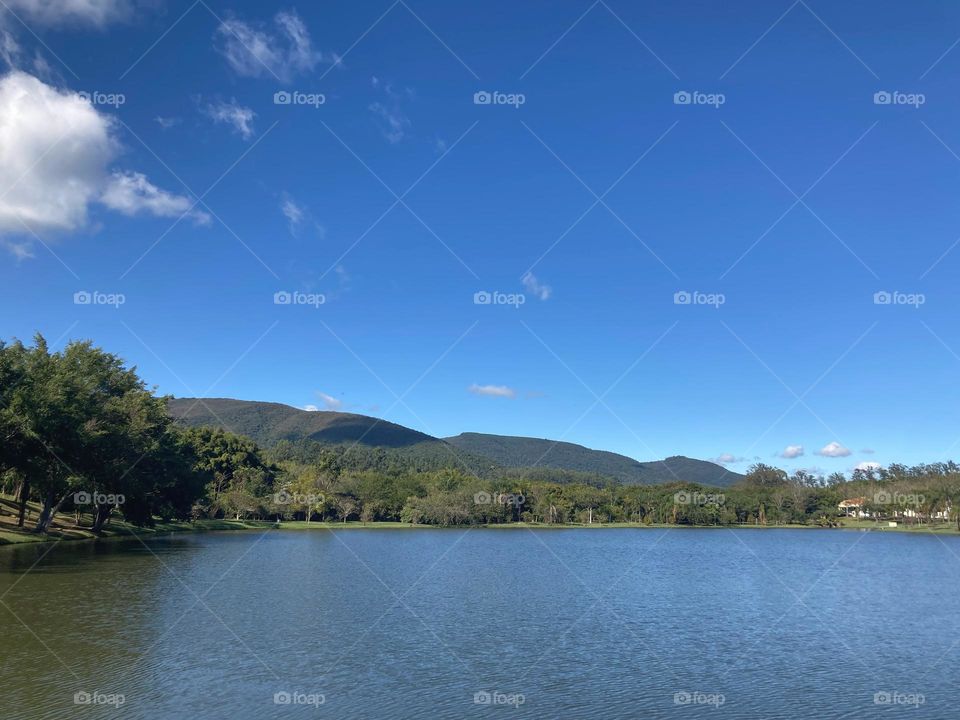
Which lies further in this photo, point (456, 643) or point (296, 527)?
point (296, 527)

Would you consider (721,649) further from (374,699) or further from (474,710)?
(374,699)

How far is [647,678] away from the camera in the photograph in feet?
72.1
